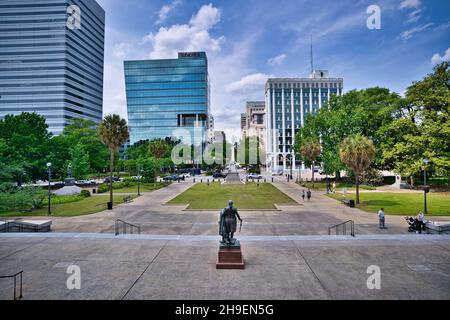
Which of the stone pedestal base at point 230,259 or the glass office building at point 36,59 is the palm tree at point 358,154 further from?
the glass office building at point 36,59

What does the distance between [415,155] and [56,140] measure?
69.2m

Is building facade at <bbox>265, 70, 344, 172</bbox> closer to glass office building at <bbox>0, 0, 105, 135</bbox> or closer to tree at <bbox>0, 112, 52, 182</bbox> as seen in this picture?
tree at <bbox>0, 112, 52, 182</bbox>

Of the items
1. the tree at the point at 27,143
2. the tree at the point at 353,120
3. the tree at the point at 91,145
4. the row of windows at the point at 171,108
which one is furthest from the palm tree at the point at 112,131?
the row of windows at the point at 171,108

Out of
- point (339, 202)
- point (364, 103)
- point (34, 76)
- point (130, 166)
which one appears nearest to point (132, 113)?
point (34, 76)

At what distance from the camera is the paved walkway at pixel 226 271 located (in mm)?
8883

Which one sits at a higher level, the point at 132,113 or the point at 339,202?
the point at 132,113

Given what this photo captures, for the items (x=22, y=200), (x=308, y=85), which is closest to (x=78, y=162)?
(x=22, y=200)

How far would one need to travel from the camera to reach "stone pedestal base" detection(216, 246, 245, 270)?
10867 millimetres


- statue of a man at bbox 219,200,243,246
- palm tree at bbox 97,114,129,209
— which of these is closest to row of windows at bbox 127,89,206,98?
palm tree at bbox 97,114,129,209

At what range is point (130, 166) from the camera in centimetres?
7181

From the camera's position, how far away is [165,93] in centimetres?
11881

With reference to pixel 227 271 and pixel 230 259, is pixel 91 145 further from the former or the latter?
pixel 227 271

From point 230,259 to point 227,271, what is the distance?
1.84ft
